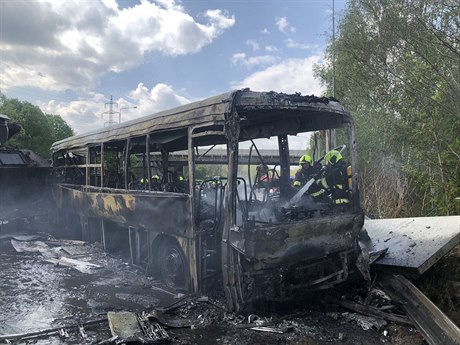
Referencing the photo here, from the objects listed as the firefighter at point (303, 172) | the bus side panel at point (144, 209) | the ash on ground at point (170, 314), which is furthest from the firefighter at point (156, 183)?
the firefighter at point (303, 172)

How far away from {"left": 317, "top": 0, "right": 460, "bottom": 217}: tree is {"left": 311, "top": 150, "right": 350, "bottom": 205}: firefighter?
10.6 ft

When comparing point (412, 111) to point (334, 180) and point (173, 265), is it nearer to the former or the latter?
point (334, 180)

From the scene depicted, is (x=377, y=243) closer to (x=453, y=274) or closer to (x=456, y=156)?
(x=453, y=274)

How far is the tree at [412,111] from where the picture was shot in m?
7.39

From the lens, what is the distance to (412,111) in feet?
28.0

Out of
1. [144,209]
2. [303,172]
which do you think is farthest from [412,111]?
[144,209]

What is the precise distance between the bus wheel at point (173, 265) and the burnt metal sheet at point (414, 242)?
8.63 feet

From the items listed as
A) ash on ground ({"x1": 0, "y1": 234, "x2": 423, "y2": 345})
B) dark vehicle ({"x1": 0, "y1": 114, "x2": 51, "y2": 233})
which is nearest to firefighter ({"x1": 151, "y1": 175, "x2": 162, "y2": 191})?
ash on ground ({"x1": 0, "y1": 234, "x2": 423, "y2": 345})

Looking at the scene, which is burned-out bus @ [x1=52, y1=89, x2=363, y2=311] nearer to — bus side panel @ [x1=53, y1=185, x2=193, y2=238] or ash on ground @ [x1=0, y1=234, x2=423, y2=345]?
bus side panel @ [x1=53, y1=185, x2=193, y2=238]

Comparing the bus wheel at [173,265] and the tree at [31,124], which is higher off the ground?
the tree at [31,124]

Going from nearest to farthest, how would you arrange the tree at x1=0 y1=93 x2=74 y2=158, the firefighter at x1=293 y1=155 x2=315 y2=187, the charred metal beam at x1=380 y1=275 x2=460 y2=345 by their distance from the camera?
the charred metal beam at x1=380 y1=275 x2=460 y2=345 → the firefighter at x1=293 y1=155 x2=315 y2=187 → the tree at x1=0 y1=93 x2=74 y2=158

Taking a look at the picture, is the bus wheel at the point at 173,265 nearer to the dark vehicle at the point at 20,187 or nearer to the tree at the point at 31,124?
the dark vehicle at the point at 20,187

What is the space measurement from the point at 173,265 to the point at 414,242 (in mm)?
3447

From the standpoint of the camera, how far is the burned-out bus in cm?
409
